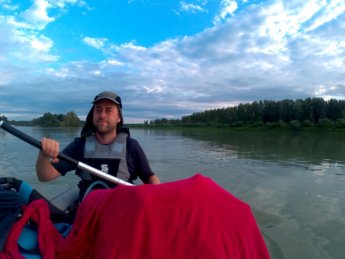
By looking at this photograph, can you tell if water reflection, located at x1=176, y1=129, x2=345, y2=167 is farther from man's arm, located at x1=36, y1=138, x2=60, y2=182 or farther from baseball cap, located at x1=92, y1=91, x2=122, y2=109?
man's arm, located at x1=36, y1=138, x2=60, y2=182

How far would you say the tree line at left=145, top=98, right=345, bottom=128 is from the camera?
196ft

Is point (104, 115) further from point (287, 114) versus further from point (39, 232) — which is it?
point (287, 114)

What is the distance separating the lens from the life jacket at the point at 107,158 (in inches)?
138

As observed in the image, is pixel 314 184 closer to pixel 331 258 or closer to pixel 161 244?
pixel 331 258

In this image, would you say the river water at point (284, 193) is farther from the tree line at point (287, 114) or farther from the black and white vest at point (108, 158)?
the tree line at point (287, 114)

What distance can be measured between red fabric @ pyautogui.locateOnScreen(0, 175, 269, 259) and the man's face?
64.2 inches

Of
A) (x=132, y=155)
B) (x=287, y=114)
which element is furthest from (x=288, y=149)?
(x=287, y=114)

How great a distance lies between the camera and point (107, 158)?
3.50m

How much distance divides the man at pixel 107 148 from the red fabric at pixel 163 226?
1.54 m

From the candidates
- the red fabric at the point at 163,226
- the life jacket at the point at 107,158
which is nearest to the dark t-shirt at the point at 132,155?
the life jacket at the point at 107,158

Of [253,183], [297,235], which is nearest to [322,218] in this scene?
[297,235]

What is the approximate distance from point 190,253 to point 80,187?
2310 mm

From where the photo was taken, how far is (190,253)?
161cm

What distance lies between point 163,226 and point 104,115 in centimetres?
208
